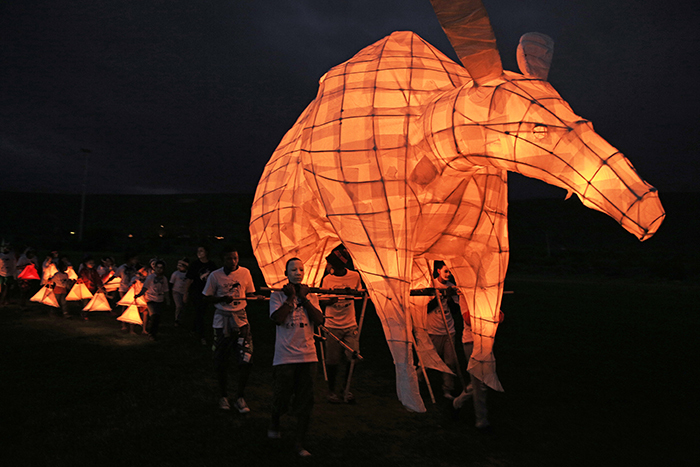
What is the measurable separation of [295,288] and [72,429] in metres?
2.56

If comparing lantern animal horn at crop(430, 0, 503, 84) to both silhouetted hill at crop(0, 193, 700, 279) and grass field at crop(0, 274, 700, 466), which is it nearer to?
grass field at crop(0, 274, 700, 466)

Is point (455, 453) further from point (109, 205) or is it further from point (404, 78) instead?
point (109, 205)

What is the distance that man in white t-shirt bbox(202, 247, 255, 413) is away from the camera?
4637mm

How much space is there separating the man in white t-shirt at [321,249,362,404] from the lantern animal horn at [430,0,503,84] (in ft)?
10.9

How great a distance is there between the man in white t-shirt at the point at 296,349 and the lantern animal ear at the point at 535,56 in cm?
227

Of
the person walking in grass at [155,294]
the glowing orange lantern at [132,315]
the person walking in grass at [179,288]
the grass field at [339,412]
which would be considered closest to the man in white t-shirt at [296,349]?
the grass field at [339,412]

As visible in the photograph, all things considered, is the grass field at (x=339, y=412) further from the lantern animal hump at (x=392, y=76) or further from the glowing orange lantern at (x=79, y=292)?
the lantern animal hump at (x=392, y=76)

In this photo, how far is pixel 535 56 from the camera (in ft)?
9.64

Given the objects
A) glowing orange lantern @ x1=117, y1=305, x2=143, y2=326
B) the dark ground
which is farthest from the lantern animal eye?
glowing orange lantern @ x1=117, y1=305, x2=143, y2=326

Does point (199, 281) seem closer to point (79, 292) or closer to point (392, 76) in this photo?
point (79, 292)

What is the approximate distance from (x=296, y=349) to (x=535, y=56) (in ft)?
9.49

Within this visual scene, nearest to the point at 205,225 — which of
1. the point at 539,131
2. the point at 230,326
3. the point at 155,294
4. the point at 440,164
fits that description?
the point at 155,294

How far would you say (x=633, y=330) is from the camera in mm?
11008

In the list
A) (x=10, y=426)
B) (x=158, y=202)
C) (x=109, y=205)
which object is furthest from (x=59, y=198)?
(x=10, y=426)
